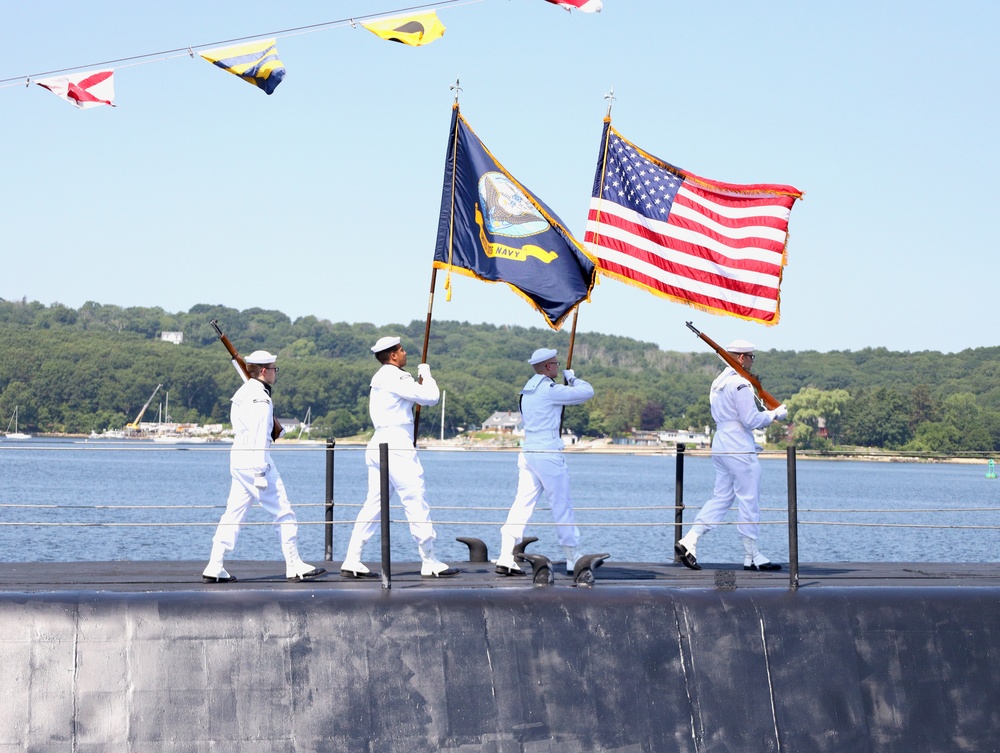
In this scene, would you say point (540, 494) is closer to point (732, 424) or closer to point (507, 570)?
point (507, 570)

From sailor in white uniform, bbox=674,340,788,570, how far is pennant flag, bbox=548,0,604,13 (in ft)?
10.3

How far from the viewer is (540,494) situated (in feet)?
32.5

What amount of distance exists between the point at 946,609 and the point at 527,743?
3.21m

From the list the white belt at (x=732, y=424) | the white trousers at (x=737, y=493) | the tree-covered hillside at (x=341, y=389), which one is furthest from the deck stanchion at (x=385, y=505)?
the tree-covered hillside at (x=341, y=389)

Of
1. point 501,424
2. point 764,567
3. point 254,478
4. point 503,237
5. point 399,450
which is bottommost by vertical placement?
point 764,567

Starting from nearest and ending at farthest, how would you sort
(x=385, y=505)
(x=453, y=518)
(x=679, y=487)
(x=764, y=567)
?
1. (x=385, y=505)
2. (x=764, y=567)
3. (x=679, y=487)
4. (x=453, y=518)

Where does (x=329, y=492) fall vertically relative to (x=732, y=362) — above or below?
below

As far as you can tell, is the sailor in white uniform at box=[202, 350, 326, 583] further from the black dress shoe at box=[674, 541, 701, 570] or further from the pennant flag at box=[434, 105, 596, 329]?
the black dress shoe at box=[674, 541, 701, 570]

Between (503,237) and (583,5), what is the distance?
2155mm

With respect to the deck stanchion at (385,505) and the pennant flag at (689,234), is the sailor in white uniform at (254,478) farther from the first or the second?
the pennant flag at (689,234)

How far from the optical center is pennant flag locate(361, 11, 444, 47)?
1071 centimetres

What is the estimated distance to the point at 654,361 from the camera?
6747 inches

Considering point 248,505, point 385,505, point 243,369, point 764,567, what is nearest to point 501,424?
point 764,567

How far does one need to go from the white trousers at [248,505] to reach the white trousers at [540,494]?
1.79m
